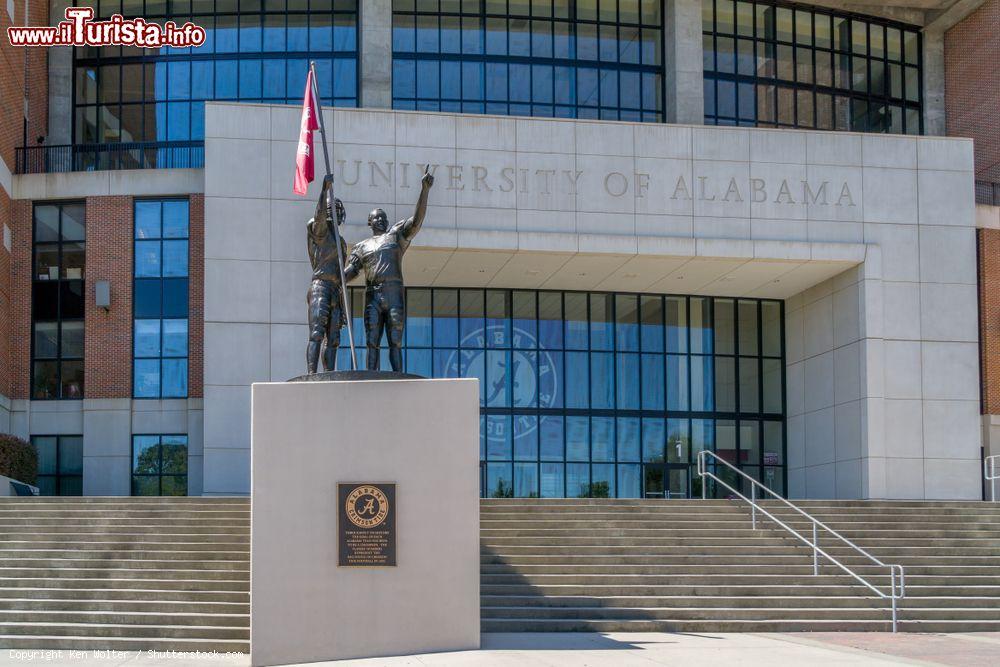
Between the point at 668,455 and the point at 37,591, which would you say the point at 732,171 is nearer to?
the point at 668,455

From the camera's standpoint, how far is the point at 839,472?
30.6m

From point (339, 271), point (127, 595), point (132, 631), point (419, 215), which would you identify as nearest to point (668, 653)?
point (419, 215)

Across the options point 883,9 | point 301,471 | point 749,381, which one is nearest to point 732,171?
point 749,381

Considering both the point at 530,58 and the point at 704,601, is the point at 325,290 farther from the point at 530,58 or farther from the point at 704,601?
the point at 530,58

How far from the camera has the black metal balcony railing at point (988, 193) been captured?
3519 centimetres

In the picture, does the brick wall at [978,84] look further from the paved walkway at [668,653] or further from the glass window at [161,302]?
the paved walkway at [668,653]

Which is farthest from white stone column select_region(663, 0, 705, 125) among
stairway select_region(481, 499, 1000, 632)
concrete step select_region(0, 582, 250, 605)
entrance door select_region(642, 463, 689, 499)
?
concrete step select_region(0, 582, 250, 605)

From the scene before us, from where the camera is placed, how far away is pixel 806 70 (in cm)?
3784

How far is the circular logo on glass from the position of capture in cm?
3256

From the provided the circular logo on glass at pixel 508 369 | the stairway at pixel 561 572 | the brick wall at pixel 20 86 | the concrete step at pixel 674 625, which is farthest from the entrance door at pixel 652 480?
the brick wall at pixel 20 86

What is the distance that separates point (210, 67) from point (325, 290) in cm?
2115

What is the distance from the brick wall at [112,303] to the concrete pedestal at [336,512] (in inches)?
708

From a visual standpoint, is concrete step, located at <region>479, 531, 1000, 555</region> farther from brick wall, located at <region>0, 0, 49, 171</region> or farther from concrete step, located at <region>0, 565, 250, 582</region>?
brick wall, located at <region>0, 0, 49, 171</region>

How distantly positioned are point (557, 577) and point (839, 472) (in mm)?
13826
